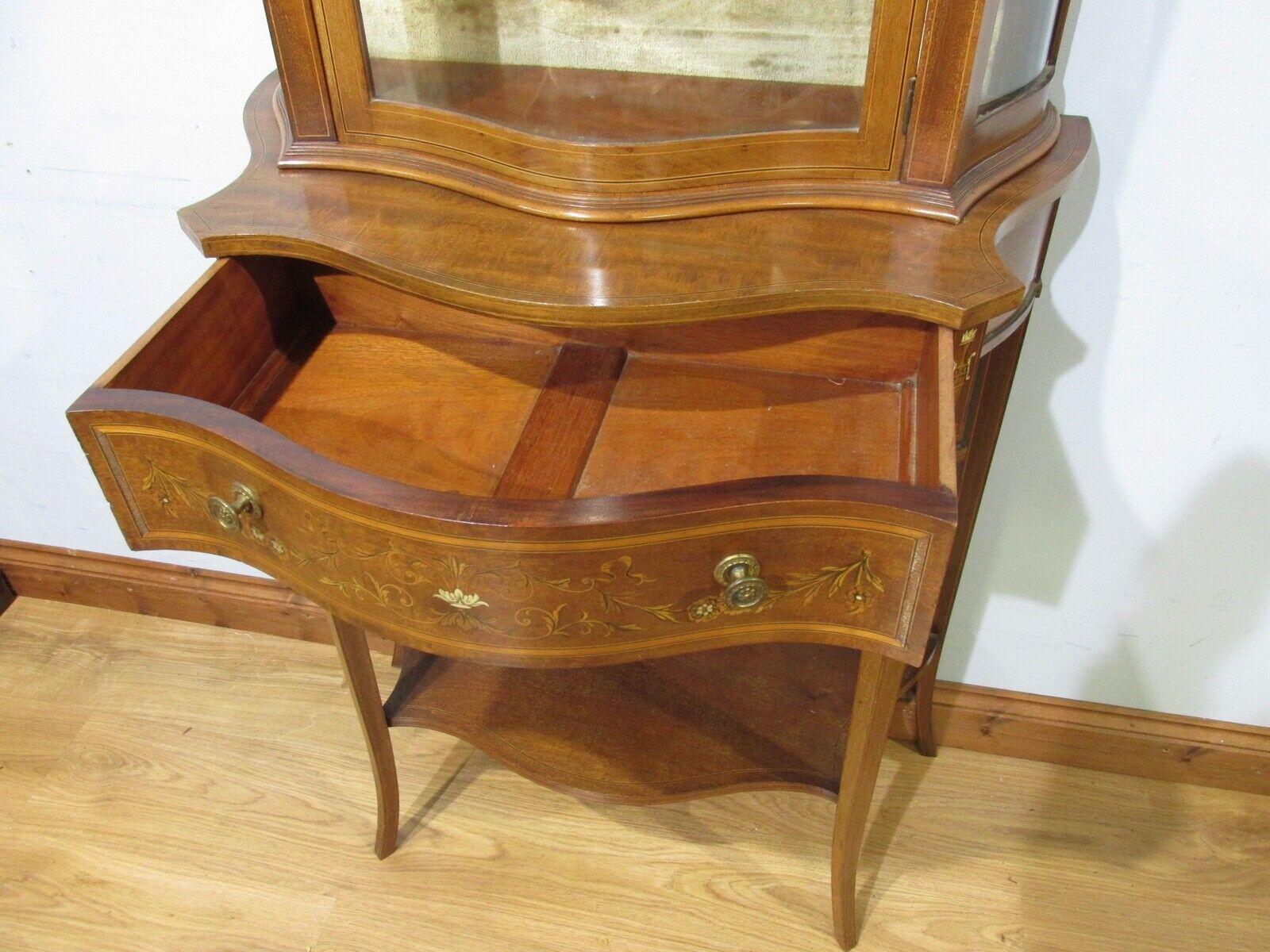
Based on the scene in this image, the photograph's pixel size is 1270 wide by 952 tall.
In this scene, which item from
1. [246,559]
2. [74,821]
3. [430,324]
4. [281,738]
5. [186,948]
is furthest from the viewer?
[281,738]

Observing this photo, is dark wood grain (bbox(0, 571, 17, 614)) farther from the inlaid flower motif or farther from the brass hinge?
the brass hinge

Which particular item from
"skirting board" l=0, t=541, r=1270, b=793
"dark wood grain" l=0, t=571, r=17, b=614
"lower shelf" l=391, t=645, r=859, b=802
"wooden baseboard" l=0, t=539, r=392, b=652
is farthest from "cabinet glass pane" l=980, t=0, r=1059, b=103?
"dark wood grain" l=0, t=571, r=17, b=614

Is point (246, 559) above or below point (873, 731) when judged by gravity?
above

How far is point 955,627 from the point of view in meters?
1.32

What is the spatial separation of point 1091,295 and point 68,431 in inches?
49.6

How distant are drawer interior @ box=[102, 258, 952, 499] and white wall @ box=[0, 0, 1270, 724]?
0.95ft

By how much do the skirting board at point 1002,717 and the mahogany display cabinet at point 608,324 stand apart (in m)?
0.49

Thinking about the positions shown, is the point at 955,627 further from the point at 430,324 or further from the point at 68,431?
the point at 68,431

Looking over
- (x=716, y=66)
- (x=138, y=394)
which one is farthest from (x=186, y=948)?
(x=716, y=66)

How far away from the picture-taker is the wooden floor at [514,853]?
3.89 feet

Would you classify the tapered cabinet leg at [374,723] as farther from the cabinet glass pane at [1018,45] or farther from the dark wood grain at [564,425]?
the cabinet glass pane at [1018,45]

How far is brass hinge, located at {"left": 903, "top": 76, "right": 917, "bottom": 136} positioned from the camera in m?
0.73

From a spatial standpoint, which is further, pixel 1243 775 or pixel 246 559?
pixel 1243 775

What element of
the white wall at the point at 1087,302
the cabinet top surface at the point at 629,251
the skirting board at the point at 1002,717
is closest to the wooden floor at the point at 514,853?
the skirting board at the point at 1002,717
